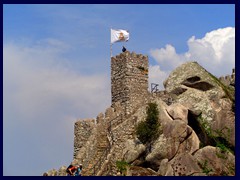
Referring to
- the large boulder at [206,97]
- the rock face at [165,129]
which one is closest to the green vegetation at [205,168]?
the rock face at [165,129]

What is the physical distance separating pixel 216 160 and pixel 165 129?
406cm

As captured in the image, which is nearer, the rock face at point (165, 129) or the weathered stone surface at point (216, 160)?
the weathered stone surface at point (216, 160)

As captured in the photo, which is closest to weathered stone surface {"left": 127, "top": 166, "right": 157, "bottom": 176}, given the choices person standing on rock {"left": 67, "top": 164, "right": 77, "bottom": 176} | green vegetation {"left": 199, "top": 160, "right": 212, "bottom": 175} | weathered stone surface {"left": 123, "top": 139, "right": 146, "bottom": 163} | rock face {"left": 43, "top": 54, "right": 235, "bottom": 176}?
rock face {"left": 43, "top": 54, "right": 235, "bottom": 176}

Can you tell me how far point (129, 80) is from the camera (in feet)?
118

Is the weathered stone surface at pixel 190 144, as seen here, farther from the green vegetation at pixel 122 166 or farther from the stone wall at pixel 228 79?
the stone wall at pixel 228 79

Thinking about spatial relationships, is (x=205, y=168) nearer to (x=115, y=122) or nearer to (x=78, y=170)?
(x=78, y=170)

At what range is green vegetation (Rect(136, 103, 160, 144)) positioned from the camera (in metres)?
30.5

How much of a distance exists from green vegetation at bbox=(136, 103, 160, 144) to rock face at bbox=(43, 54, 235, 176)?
30 centimetres

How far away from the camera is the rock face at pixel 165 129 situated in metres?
28.4

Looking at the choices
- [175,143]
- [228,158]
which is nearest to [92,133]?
[175,143]

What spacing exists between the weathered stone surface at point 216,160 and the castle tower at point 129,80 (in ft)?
27.2

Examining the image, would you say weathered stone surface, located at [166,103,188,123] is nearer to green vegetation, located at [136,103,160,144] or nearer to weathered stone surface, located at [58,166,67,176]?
green vegetation, located at [136,103,160,144]

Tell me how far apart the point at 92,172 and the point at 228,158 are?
27.9ft
